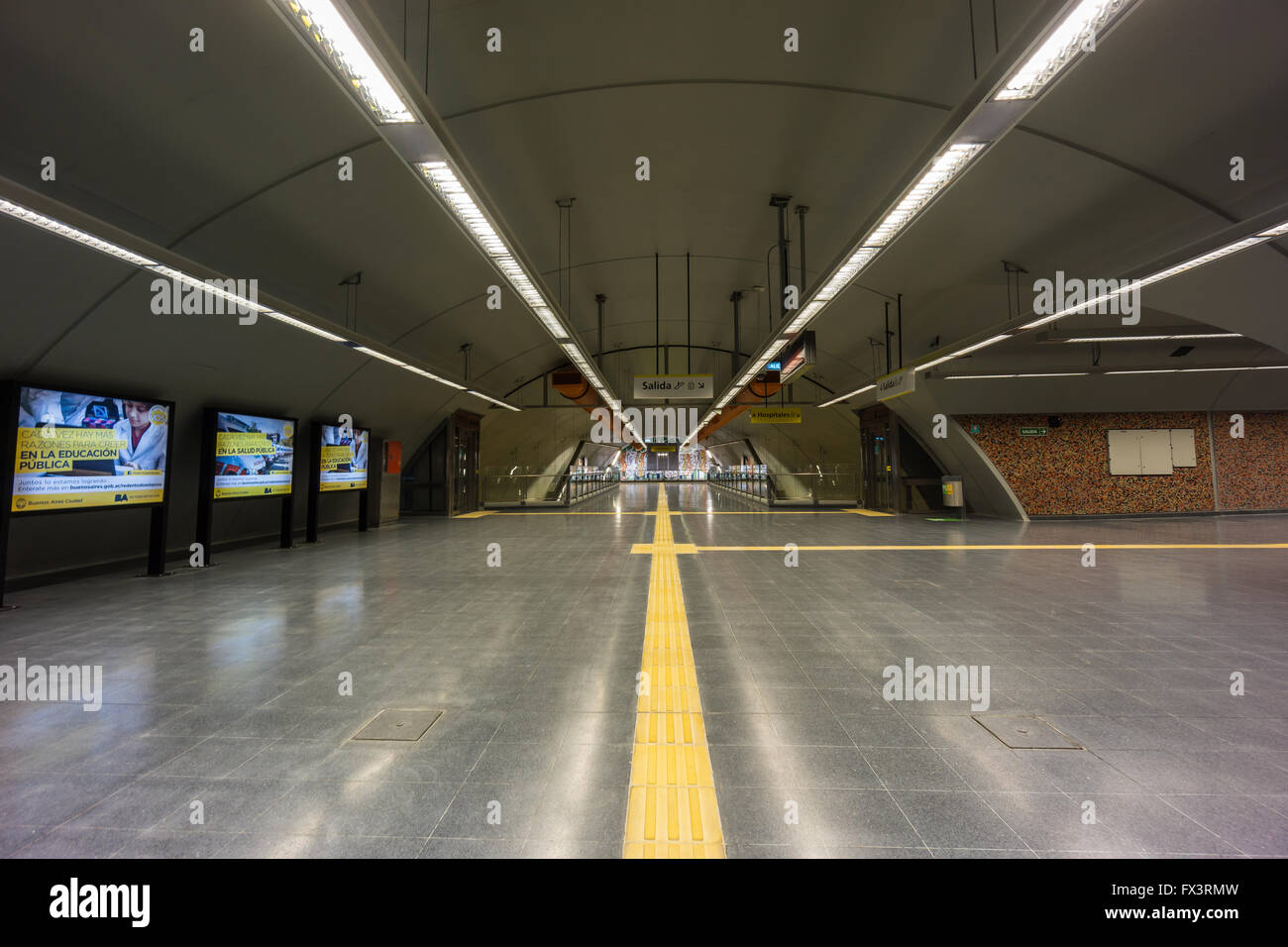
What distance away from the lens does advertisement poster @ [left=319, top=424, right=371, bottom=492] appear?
10.2 m

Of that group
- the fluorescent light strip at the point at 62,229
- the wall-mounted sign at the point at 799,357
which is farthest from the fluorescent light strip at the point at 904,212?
the fluorescent light strip at the point at 62,229

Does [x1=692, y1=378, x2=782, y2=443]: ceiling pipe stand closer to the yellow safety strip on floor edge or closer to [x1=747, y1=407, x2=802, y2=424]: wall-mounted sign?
[x1=747, y1=407, x2=802, y2=424]: wall-mounted sign

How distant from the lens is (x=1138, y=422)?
521 inches

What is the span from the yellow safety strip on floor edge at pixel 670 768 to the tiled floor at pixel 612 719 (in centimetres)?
8

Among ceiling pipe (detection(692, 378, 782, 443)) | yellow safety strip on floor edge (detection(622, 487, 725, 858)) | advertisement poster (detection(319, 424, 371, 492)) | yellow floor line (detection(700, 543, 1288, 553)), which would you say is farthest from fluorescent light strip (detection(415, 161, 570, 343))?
advertisement poster (detection(319, 424, 371, 492))

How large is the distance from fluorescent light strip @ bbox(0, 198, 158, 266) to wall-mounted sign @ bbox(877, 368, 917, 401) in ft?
35.5

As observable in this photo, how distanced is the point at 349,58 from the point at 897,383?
10.2m

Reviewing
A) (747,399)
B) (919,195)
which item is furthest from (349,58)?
(747,399)

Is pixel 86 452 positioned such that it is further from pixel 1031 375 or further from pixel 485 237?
pixel 1031 375

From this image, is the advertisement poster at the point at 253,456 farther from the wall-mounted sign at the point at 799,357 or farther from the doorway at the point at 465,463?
the wall-mounted sign at the point at 799,357

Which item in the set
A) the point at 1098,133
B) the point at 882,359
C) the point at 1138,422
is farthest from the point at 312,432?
the point at 1138,422
